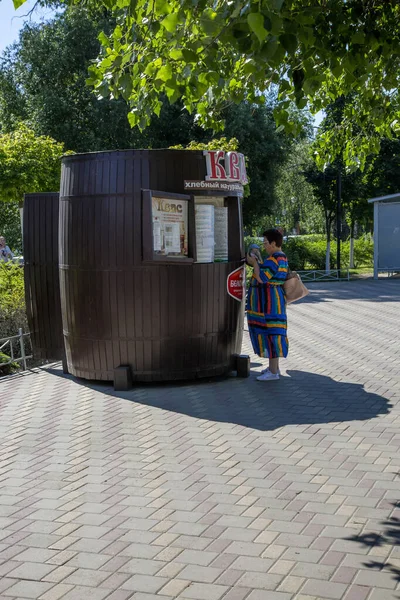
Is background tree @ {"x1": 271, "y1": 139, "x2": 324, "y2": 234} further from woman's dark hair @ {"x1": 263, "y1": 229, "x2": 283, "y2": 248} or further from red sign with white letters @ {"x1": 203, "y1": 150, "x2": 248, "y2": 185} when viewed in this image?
woman's dark hair @ {"x1": 263, "y1": 229, "x2": 283, "y2": 248}

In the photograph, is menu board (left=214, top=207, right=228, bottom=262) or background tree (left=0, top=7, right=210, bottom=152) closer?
menu board (left=214, top=207, right=228, bottom=262)

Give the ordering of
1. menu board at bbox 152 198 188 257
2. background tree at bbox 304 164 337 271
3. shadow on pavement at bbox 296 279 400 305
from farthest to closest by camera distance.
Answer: background tree at bbox 304 164 337 271, shadow on pavement at bbox 296 279 400 305, menu board at bbox 152 198 188 257

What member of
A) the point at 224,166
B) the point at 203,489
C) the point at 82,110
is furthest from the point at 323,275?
the point at 203,489

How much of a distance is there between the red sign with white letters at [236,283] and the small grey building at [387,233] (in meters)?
17.6

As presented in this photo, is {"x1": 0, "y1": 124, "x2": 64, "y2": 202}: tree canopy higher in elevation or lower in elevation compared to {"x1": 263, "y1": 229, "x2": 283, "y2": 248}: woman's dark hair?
higher

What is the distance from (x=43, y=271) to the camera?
8.84m

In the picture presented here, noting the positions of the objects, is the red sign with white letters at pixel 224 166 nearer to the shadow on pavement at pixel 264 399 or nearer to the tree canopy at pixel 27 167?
the shadow on pavement at pixel 264 399

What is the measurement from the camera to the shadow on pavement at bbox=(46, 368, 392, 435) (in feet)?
21.6

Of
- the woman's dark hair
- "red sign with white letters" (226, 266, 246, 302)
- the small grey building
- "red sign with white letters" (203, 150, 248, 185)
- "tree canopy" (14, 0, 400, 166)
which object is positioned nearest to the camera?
"tree canopy" (14, 0, 400, 166)

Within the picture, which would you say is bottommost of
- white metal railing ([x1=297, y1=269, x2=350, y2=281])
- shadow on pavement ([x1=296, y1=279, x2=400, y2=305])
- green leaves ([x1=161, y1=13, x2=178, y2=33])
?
shadow on pavement ([x1=296, y1=279, x2=400, y2=305])

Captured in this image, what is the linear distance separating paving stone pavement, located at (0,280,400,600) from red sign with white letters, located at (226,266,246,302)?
0.94 m

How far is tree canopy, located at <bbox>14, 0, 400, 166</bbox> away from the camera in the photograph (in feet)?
12.4

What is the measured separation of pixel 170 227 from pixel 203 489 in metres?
3.43

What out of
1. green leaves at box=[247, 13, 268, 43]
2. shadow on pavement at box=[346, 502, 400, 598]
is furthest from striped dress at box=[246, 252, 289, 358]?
green leaves at box=[247, 13, 268, 43]
